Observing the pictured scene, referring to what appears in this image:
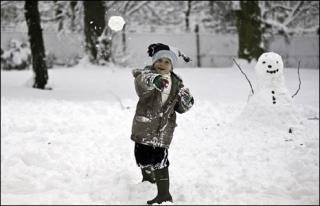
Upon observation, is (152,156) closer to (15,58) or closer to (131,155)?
(131,155)

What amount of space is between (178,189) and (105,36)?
11.5 meters

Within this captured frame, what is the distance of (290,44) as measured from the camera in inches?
813

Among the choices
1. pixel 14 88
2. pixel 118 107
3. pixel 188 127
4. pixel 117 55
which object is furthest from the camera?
pixel 117 55

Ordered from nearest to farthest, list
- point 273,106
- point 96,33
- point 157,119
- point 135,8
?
point 157,119 → point 273,106 → point 96,33 → point 135,8

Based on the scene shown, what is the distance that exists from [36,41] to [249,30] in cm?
666

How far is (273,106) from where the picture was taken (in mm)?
6578

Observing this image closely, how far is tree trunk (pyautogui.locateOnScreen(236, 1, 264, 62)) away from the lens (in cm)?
1305

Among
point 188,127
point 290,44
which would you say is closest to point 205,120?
point 188,127

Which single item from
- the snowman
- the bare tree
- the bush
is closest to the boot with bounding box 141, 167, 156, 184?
the snowman

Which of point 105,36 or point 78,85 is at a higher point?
point 105,36

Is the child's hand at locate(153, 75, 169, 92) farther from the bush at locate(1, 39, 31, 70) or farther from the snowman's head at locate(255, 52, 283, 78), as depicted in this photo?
the bush at locate(1, 39, 31, 70)

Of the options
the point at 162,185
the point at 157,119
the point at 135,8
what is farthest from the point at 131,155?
the point at 135,8

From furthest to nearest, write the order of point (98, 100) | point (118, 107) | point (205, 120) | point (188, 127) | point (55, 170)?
point (98, 100) < point (118, 107) < point (205, 120) < point (188, 127) < point (55, 170)

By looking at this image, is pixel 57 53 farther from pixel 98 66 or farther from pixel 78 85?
pixel 78 85
